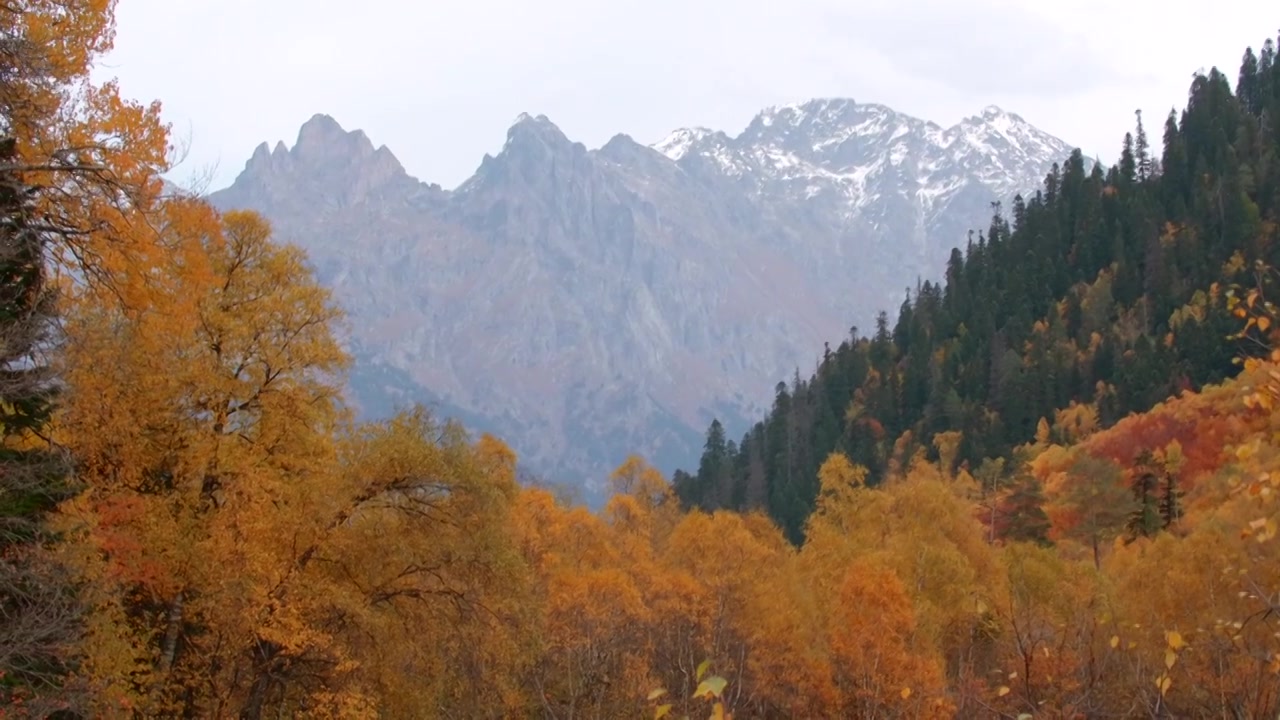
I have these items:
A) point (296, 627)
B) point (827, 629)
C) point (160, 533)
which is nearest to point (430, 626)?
point (296, 627)

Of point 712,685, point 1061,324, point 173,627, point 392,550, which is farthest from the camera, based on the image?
point 1061,324

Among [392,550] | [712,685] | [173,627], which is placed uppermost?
[392,550]

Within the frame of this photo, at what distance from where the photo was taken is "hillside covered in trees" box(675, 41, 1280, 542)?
123 meters

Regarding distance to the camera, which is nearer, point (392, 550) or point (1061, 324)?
point (392, 550)

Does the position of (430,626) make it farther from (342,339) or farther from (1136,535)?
(1136,535)

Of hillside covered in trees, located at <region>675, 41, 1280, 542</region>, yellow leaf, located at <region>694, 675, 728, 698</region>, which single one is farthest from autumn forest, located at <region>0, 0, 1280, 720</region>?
hillside covered in trees, located at <region>675, 41, 1280, 542</region>

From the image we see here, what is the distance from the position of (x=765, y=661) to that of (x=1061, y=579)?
1711cm

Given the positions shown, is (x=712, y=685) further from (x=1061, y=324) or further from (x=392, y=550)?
(x=1061, y=324)

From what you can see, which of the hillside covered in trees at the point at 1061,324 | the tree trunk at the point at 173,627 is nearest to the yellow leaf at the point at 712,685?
the tree trunk at the point at 173,627

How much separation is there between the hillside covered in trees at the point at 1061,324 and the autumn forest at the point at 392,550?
38.8 m

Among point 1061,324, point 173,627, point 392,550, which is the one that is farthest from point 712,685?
point 1061,324

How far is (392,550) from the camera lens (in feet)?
83.5

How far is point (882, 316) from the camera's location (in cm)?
17262

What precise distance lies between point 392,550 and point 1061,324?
123460 mm
